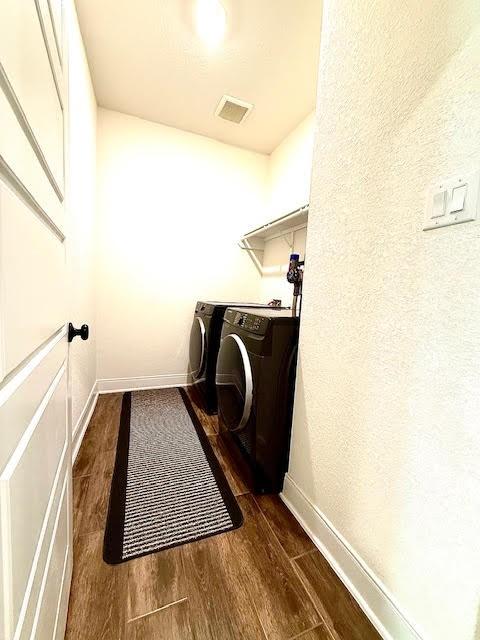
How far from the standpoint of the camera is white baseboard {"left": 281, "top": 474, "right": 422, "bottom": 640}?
0.75 metres

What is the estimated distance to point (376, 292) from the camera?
0.82 meters

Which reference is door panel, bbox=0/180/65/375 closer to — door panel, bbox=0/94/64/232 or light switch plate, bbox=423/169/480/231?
door panel, bbox=0/94/64/232

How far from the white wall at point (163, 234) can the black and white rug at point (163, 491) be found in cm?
77

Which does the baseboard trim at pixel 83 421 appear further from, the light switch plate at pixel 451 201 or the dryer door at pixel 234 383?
the light switch plate at pixel 451 201

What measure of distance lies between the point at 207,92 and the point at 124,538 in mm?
2789

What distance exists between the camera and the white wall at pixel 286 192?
7.11ft

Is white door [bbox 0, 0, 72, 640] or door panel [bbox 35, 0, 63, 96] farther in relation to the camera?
door panel [bbox 35, 0, 63, 96]

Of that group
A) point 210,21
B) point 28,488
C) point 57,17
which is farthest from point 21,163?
point 210,21

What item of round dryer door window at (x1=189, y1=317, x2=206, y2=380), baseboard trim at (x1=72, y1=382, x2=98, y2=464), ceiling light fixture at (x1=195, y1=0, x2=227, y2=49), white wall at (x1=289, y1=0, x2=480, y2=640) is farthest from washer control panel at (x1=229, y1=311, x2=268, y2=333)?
ceiling light fixture at (x1=195, y1=0, x2=227, y2=49)

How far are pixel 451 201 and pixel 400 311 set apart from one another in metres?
0.30

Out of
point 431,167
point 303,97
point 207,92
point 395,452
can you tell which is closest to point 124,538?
point 395,452

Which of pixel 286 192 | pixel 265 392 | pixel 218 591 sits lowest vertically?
pixel 218 591

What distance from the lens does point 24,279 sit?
0.43m

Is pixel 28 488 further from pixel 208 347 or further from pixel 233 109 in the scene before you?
pixel 233 109
